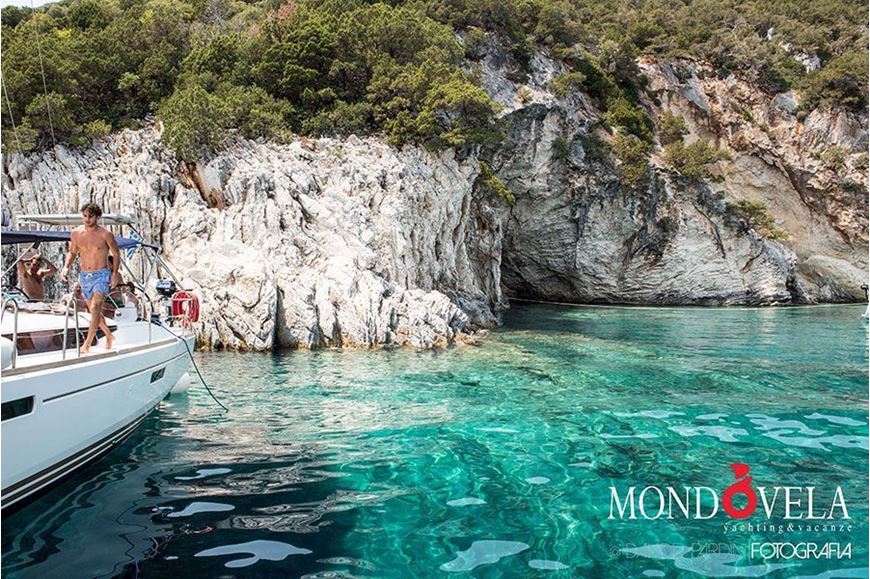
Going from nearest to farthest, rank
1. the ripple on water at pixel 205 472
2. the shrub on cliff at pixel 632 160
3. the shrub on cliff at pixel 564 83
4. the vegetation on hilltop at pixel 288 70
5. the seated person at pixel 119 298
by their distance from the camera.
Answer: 1. the ripple on water at pixel 205 472
2. the seated person at pixel 119 298
3. the vegetation on hilltop at pixel 288 70
4. the shrub on cliff at pixel 564 83
5. the shrub on cliff at pixel 632 160

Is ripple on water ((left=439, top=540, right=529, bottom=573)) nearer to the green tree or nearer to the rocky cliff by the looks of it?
the rocky cliff

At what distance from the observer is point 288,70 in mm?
25375

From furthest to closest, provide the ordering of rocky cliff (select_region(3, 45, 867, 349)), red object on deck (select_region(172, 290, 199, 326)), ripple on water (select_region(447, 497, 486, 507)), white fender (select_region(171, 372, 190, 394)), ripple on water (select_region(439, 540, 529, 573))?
rocky cliff (select_region(3, 45, 867, 349))
white fender (select_region(171, 372, 190, 394))
red object on deck (select_region(172, 290, 199, 326))
ripple on water (select_region(447, 497, 486, 507))
ripple on water (select_region(439, 540, 529, 573))

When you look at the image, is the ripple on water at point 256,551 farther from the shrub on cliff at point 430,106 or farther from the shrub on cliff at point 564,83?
the shrub on cliff at point 564,83

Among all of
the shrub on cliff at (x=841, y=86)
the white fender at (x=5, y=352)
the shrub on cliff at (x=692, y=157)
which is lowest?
the white fender at (x=5, y=352)

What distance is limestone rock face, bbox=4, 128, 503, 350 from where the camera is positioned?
55.2 feet

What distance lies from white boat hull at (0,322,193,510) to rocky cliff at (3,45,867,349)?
8.73 meters

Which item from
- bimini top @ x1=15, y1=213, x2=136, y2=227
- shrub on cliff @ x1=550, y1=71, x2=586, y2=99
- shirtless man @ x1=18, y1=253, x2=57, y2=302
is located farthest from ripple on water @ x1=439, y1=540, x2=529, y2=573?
shrub on cliff @ x1=550, y1=71, x2=586, y2=99

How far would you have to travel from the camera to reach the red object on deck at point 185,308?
32.9 feet

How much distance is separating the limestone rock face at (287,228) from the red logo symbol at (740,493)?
11.0m

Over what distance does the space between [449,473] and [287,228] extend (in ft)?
44.7

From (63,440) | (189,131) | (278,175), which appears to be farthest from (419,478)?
(189,131)

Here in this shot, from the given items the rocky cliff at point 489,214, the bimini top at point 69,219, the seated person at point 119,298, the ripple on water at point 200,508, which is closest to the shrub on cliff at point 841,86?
the rocky cliff at point 489,214

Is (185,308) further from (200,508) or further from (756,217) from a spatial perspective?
(756,217)
